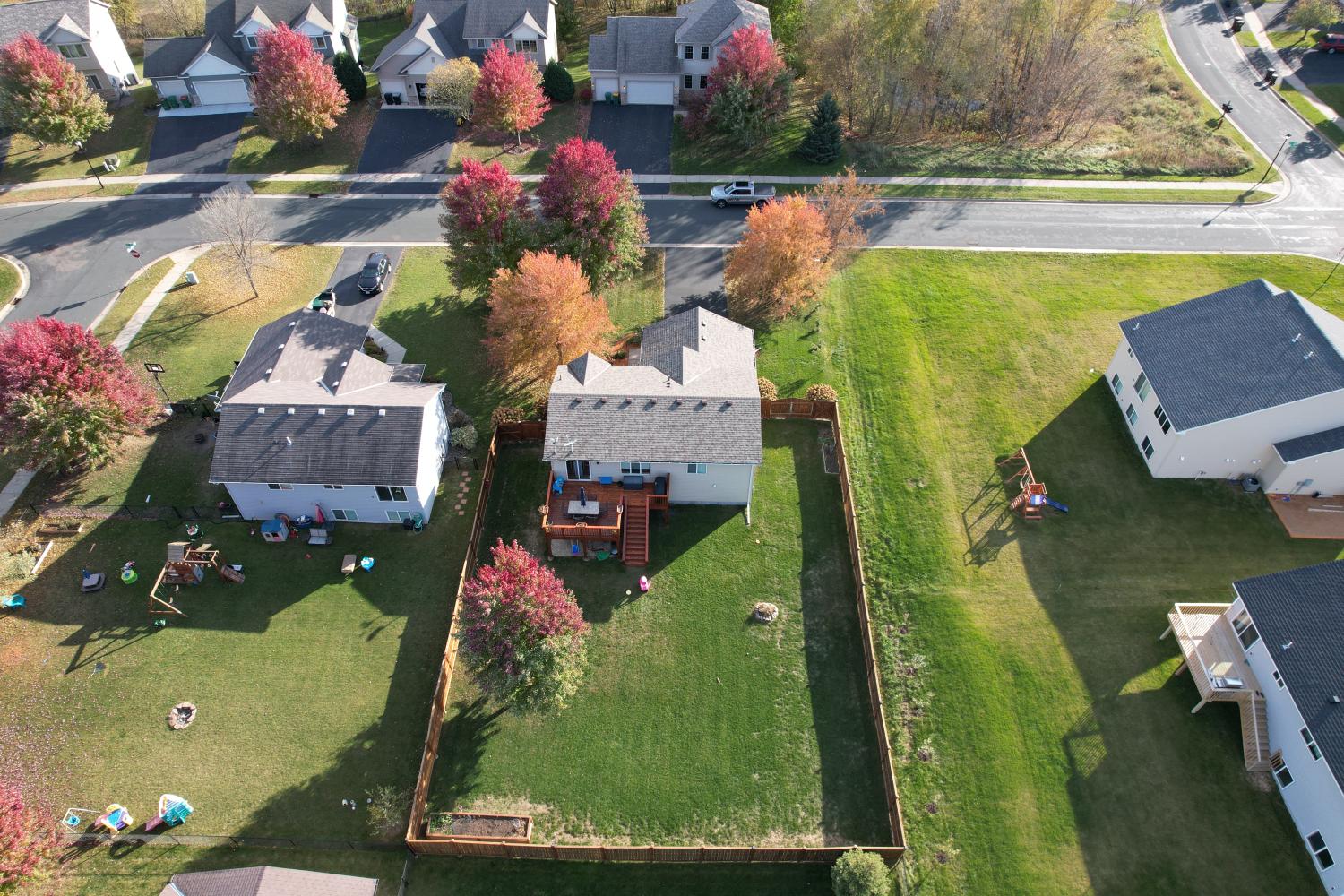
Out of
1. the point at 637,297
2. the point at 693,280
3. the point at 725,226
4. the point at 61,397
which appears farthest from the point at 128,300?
the point at 725,226

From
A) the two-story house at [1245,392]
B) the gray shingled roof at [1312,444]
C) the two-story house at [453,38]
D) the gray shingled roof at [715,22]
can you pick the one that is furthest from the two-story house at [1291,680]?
the two-story house at [453,38]

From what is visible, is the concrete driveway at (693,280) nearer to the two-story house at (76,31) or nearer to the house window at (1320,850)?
the house window at (1320,850)

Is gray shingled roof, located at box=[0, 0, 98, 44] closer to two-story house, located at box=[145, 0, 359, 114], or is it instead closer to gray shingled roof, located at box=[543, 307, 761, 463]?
two-story house, located at box=[145, 0, 359, 114]

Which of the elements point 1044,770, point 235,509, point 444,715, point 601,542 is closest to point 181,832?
point 444,715

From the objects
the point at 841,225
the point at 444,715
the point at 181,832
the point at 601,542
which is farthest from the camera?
the point at 841,225

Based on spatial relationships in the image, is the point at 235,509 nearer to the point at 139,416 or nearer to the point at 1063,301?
the point at 139,416

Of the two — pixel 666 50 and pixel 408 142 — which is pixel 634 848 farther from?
pixel 666 50
